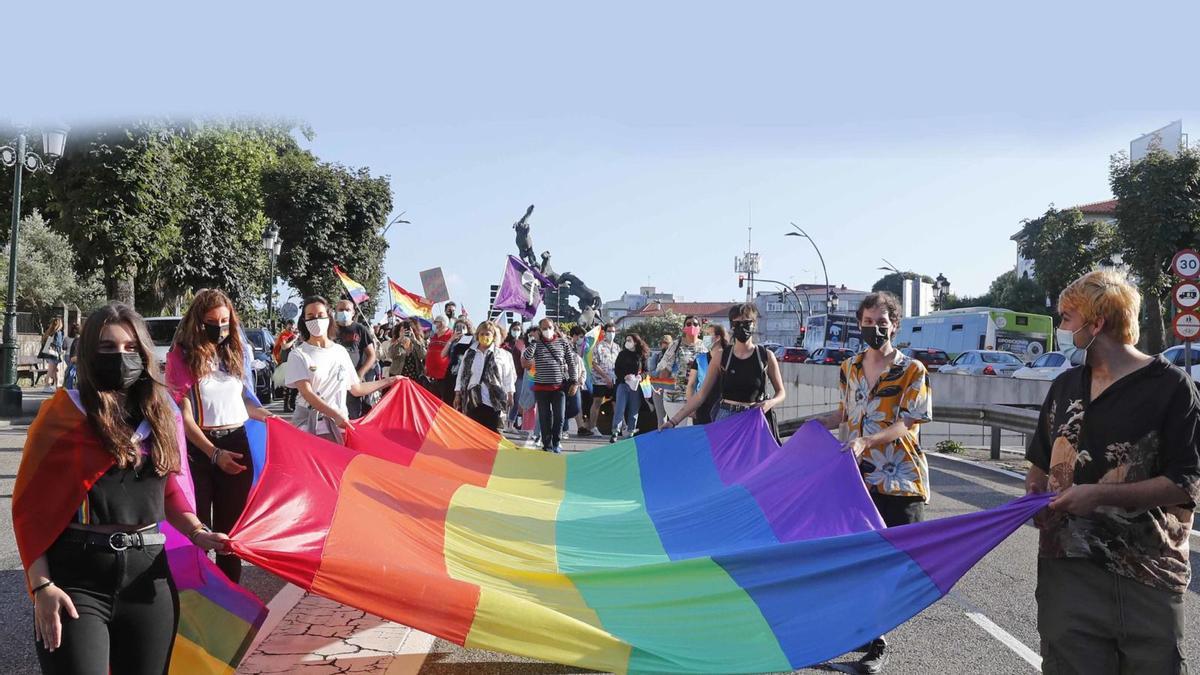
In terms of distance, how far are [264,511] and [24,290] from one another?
57.3 m

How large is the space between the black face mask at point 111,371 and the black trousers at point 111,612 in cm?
51

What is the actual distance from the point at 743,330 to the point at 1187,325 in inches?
451

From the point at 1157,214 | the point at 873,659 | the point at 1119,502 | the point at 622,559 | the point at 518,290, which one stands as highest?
the point at 1157,214

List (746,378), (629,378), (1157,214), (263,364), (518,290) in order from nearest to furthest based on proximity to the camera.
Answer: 1. (746,378)
2. (629,378)
3. (518,290)
4. (263,364)
5. (1157,214)

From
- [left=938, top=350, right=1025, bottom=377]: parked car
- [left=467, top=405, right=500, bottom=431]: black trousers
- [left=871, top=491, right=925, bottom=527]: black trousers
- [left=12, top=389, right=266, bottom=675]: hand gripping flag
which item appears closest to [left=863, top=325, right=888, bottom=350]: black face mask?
[left=871, top=491, right=925, bottom=527]: black trousers

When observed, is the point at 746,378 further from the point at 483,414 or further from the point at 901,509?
the point at 483,414

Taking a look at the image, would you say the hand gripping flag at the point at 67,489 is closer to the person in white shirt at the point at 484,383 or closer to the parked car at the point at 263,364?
the person in white shirt at the point at 484,383

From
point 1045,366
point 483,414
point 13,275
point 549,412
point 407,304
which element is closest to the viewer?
point 483,414

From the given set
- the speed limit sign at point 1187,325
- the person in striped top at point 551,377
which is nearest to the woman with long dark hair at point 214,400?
the person in striped top at point 551,377

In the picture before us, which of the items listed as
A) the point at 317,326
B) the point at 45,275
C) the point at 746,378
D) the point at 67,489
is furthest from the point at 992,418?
the point at 45,275

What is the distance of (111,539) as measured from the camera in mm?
3326

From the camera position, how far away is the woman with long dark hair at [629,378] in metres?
17.3

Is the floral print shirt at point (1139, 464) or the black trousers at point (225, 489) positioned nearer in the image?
the floral print shirt at point (1139, 464)

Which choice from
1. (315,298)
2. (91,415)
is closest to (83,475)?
(91,415)
